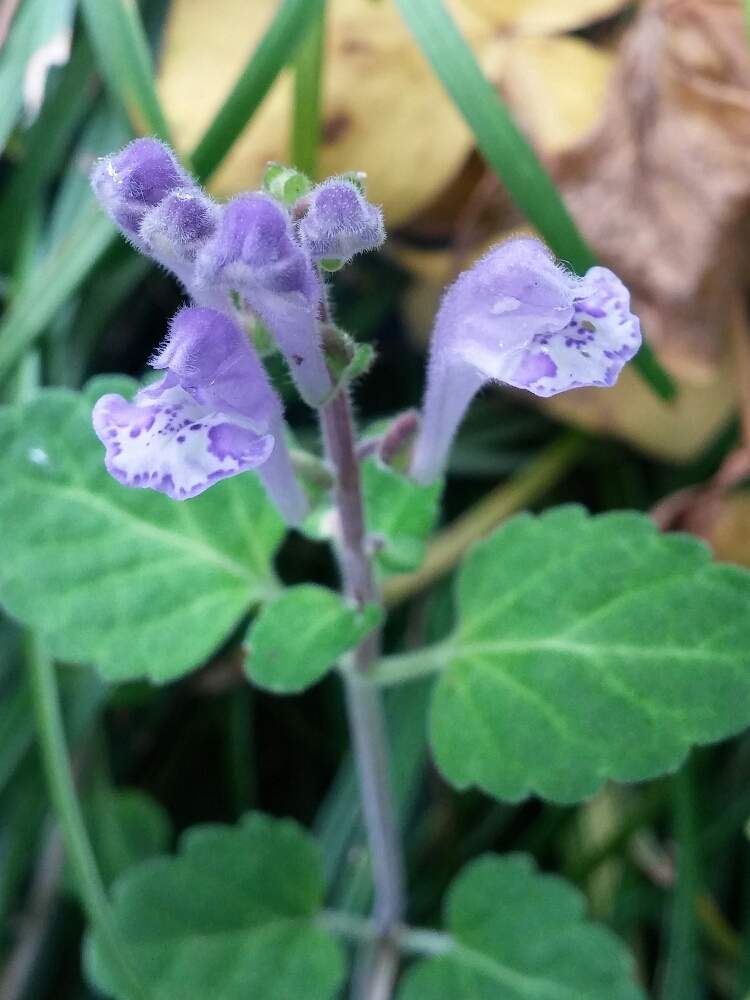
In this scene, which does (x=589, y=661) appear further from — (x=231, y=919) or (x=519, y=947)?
(x=231, y=919)

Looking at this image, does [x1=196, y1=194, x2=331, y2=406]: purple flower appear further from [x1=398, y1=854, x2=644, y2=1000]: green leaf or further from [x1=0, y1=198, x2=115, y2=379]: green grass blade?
[x1=398, y1=854, x2=644, y2=1000]: green leaf

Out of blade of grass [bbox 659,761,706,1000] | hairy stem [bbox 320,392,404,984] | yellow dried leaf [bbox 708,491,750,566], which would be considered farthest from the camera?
yellow dried leaf [bbox 708,491,750,566]

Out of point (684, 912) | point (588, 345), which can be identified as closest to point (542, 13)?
point (588, 345)

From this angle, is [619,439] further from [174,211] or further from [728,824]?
[174,211]

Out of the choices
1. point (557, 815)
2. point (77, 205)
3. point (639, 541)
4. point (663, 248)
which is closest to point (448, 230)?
point (663, 248)

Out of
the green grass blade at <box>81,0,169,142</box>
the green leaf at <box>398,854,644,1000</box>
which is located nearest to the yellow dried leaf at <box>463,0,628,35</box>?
the green grass blade at <box>81,0,169,142</box>

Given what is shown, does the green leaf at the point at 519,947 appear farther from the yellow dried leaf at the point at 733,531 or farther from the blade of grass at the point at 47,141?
the blade of grass at the point at 47,141
